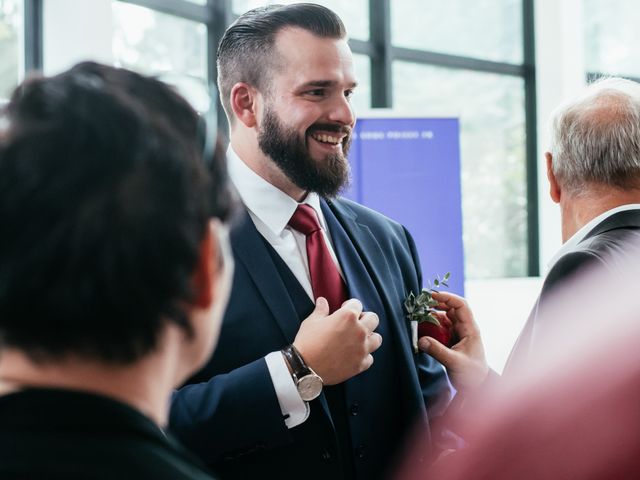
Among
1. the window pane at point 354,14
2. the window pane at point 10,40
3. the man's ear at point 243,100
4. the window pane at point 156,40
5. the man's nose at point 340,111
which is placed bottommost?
the man's nose at point 340,111

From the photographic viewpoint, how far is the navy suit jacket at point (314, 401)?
5.13ft

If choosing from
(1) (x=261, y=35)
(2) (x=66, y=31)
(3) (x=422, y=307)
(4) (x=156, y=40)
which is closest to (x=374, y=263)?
(3) (x=422, y=307)

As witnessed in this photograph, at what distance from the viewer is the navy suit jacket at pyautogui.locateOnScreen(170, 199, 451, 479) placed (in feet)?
5.13

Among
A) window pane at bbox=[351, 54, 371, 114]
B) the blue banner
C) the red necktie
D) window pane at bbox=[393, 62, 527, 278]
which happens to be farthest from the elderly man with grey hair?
window pane at bbox=[393, 62, 527, 278]

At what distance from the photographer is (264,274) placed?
5.58 feet

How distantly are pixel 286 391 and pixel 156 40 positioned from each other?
13.5 feet

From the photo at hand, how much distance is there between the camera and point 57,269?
658 millimetres

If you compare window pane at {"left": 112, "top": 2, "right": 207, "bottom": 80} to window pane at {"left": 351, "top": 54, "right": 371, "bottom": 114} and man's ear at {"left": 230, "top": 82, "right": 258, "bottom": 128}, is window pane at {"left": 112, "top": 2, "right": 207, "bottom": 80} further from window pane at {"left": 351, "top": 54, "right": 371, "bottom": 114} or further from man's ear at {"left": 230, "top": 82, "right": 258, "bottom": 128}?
man's ear at {"left": 230, "top": 82, "right": 258, "bottom": 128}

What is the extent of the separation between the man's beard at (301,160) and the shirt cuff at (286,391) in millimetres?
471

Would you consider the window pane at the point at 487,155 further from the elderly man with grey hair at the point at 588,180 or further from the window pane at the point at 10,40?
the elderly man with grey hair at the point at 588,180

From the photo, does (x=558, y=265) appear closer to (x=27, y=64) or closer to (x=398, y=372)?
(x=398, y=372)

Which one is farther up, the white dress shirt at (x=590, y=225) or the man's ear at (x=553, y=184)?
the man's ear at (x=553, y=184)

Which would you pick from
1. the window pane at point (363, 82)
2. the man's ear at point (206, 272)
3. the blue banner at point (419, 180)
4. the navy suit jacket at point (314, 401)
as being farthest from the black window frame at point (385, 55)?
the man's ear at point (206, 272)

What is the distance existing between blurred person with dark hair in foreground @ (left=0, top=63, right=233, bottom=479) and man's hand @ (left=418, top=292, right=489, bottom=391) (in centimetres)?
121
